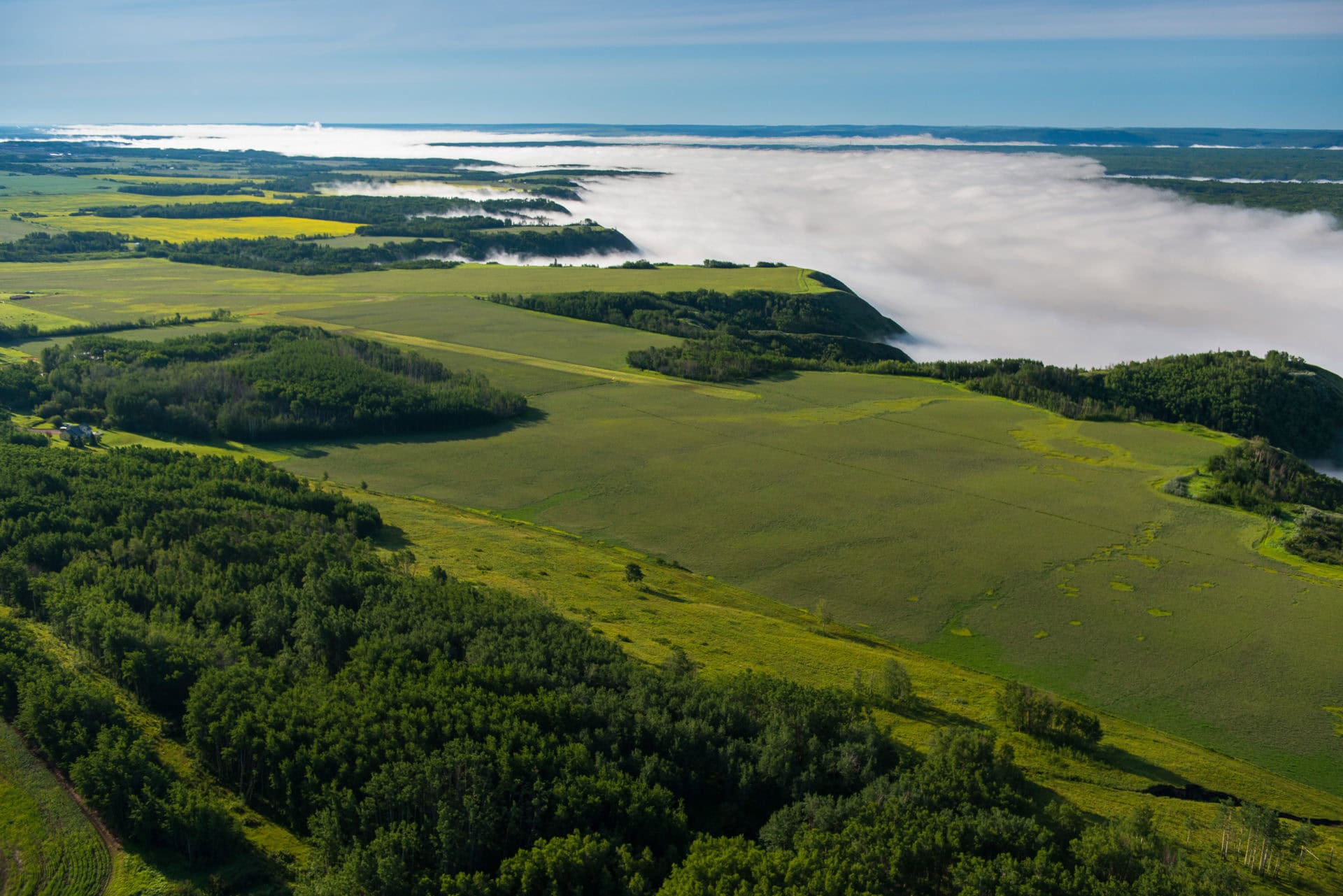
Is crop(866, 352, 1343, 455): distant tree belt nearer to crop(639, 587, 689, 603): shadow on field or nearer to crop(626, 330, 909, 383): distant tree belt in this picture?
crop(626, 330, 909, 383): distant tree belt

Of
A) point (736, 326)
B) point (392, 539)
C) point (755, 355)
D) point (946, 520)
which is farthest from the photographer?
point (736, 326)

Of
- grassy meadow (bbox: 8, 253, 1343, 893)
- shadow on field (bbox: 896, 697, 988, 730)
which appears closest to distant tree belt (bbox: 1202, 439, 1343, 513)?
grassy meadow (bbox: 8, 253, 1343, 893)

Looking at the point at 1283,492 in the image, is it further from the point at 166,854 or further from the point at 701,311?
the point at 701,311

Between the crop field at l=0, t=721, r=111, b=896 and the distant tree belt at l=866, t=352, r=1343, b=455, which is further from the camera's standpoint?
the distant tree belt at l=866, t=352, r=1343, b=455

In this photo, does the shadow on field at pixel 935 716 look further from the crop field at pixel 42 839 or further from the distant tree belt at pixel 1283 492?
the distant tree belt at pixel 1283 492

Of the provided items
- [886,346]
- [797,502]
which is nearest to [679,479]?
[797,502]

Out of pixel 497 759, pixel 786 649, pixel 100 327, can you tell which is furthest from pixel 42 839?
pixel 100 327

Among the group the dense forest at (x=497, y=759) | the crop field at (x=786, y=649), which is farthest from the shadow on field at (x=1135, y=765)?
the dense forest at (x=497, y=759)
